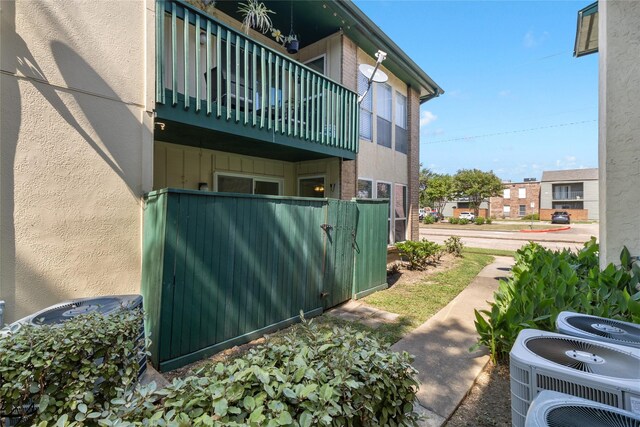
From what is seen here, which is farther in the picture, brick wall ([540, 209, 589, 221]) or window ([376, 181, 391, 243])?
brick wall ([540, 209, 589, 221])

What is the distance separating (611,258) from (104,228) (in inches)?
261

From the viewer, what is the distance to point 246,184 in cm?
731

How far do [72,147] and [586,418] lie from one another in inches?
191

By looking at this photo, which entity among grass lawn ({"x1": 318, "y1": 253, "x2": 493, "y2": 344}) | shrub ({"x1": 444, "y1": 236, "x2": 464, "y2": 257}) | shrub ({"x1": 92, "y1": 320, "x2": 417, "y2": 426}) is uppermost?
shrub ({"x1": 92, "y1": 320, "x2": 417, "y2": 426})

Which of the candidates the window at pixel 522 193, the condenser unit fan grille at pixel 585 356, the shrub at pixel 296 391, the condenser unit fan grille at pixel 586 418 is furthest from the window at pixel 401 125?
the window at pixel 522 193

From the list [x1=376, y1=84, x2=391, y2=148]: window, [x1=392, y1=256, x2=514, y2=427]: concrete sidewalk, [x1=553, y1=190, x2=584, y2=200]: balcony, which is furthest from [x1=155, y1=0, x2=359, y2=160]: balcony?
[x1=553, y1=190, x2=584, y2=200]: balcony

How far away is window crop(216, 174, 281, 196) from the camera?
6.86 m

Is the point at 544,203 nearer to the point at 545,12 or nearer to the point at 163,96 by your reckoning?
the point at 545,12

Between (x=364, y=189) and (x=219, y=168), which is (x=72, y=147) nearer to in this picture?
(x=219, y=168)

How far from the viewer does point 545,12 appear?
8.27m

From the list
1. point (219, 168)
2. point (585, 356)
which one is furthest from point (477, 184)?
point (585, 356)

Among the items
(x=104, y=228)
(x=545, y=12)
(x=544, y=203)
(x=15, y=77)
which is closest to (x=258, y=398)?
(x=104, y=228)

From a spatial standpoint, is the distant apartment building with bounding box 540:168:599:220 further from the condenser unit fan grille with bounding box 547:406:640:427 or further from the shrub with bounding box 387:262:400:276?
the condenser unit fan grille with bounding box 547:406:640:427

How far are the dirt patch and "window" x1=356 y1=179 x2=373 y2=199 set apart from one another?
5.70 metres
